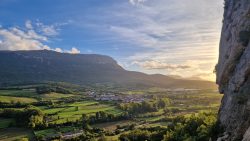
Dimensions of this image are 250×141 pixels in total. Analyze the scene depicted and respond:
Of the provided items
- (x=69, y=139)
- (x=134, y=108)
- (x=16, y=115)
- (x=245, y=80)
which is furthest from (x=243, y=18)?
(x=134, y=108)

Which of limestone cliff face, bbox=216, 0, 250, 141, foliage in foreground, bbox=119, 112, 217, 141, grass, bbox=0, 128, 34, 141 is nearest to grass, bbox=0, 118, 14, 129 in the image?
grass, bbox=0, 128, 34, 141

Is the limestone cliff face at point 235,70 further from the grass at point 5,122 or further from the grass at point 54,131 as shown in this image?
the grass at point 5,122

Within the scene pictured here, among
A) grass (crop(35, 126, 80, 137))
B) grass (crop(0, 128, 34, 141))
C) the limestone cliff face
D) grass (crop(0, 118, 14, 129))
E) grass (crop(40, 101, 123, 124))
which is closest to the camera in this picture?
the limestone cliff face

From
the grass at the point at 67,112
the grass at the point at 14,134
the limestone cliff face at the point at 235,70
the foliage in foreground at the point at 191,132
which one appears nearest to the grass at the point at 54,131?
the grass at the point at 14,134

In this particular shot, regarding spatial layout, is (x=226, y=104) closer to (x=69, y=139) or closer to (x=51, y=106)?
(x=69, y=139)

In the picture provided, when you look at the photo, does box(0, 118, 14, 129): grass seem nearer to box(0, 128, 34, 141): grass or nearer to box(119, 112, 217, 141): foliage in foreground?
box(0, 128, 34, 141): grass

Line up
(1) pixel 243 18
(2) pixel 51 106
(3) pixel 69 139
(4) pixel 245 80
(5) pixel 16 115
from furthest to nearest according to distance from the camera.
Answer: (2) pixel 51 106
(5) pixel 16 115
(3) pixel 69 139
(1) pixel 243 18
(4) pixel 245 80
